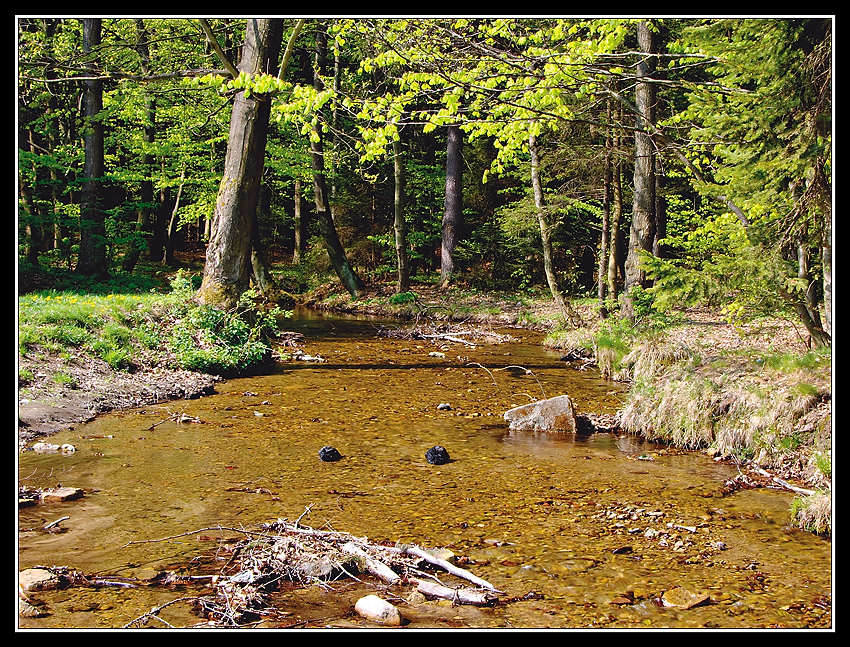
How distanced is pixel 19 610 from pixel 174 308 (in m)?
9.40

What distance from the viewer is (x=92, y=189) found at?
64.5ft

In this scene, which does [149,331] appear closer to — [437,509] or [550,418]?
[550,418]

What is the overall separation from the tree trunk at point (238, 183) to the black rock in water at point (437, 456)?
6.60 m

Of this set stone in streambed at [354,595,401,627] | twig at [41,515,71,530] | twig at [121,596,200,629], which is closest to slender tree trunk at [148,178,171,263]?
twig at [41,515,71,530]

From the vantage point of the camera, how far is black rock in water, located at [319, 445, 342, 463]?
7.27 meters

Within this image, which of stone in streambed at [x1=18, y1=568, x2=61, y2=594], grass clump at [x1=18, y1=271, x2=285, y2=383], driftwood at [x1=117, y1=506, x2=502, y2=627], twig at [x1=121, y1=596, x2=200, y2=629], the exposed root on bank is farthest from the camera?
the exposed root on bank

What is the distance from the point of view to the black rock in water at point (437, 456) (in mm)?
7246

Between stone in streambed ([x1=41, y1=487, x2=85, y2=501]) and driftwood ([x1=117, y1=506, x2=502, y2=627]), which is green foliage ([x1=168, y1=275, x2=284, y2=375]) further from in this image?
driftwood ([x1=117, y1=506, x2=502, y2=627])

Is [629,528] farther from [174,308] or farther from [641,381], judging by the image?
[174,308]

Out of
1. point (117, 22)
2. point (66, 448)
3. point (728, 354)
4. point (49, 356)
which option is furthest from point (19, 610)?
point (117, 22)

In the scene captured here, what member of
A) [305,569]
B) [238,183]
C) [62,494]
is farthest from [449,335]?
[305,569]

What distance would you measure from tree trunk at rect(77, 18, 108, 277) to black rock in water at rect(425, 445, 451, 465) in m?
15.4

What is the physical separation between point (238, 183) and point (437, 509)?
28.5ft
